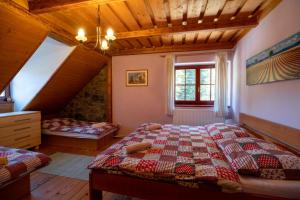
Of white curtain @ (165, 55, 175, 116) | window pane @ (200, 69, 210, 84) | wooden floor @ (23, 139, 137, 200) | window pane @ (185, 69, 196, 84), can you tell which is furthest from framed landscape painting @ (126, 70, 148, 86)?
wooden floor @ (23, 139, 137, 200)

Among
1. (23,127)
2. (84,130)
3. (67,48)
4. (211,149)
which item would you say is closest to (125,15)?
(67,48)

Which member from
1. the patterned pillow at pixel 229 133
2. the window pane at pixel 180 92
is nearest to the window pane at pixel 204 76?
the window pane at pixel 180 92

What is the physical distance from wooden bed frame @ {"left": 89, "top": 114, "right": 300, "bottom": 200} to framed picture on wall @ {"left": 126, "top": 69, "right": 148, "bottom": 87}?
9.10ft

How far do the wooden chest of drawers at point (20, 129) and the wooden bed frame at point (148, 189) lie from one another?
233 centimetres

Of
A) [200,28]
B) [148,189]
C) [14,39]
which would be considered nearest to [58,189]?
[148,189]

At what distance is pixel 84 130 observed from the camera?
3.44m

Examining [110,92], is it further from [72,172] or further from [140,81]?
[72,172]

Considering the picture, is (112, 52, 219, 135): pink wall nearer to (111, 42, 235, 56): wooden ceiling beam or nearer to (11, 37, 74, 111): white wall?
(111, 42, 235, 56): wooden ceiling beam

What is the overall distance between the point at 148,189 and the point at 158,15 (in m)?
2.31

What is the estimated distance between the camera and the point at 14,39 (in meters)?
2.15

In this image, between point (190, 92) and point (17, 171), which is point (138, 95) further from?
point (17, 171)

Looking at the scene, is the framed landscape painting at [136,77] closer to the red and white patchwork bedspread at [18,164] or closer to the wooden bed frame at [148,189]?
the red and white patchwork bedspread at [18,164]

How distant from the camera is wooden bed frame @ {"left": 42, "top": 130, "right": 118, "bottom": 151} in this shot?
11.1ft

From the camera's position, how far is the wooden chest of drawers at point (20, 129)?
2.76 meters
